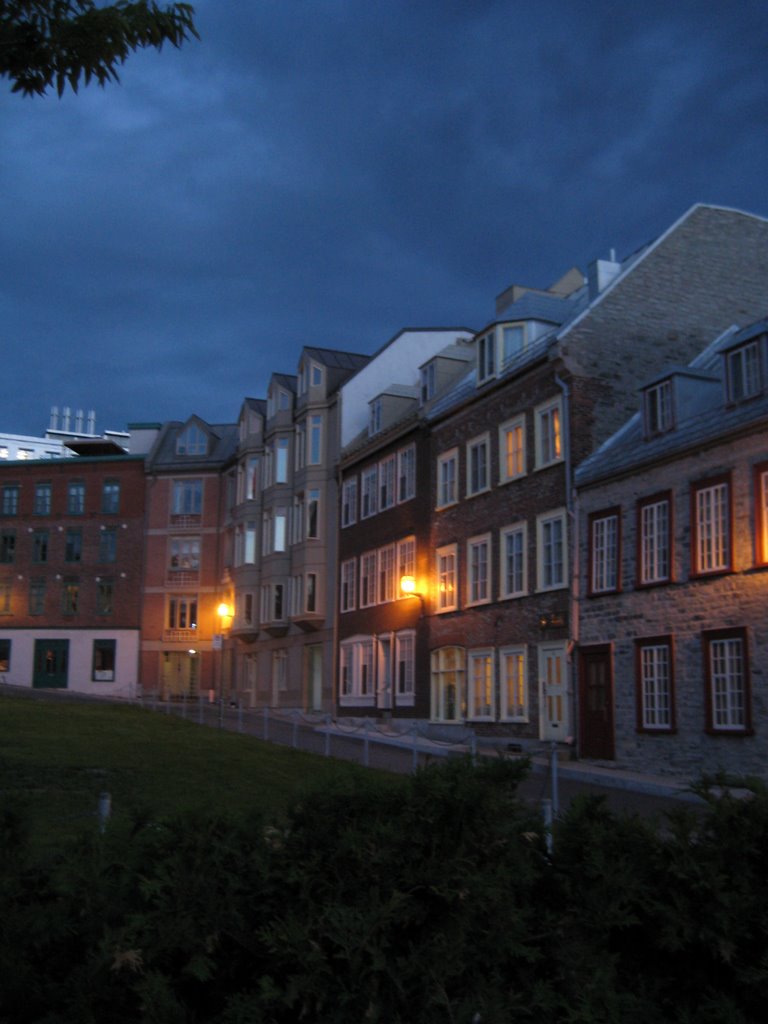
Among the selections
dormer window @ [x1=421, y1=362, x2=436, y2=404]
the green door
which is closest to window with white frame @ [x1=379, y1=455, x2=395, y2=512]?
dormer window @ [x1=421, y1=362, x2=436, y2=404]

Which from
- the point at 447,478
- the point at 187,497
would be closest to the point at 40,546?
the point at 187,497

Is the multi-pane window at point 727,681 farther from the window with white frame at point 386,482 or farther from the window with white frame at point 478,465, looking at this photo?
the window with white frame at point 386,482

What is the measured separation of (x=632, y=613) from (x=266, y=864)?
2251 cm

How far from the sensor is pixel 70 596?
6184 cm

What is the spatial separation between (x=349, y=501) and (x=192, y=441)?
20.6 metres

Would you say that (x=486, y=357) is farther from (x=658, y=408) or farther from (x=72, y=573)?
(x=72, y=573)

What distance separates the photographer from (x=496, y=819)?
13.9ft

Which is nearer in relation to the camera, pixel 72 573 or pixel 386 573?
pixel 386 573

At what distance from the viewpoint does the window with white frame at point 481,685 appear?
31.9 m

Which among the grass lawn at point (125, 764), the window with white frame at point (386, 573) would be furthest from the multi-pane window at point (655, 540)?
the window with white frame at point (386, 573)

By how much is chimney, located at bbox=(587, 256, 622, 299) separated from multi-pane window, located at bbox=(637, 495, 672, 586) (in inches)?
342

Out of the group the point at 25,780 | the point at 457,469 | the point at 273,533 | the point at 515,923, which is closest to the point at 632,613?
the point at 457,469

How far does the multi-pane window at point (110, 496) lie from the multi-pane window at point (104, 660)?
7.15m

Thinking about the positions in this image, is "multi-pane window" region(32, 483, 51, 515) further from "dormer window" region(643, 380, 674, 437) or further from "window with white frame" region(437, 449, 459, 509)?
"dormer window" region(643, 380, 674, 437)
